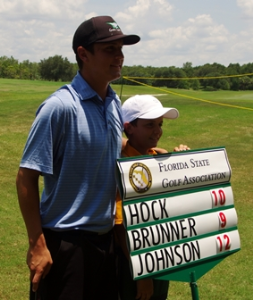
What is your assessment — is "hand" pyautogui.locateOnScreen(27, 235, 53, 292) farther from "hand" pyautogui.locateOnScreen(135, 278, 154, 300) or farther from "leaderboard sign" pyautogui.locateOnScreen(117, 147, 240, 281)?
"hand" pyautogui.locateOnScreen(135, 278, 154, 300)

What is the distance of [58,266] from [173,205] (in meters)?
0.69

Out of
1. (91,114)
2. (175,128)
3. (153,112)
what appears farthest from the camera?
(175,128)

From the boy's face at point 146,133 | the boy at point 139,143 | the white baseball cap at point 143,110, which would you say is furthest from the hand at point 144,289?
the white baseball cap at point 143,110

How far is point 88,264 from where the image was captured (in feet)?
8.04

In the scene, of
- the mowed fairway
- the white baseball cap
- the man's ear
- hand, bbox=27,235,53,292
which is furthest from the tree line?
hand, bbox=27,235,53,292

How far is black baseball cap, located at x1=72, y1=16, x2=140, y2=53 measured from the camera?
7.74 feet

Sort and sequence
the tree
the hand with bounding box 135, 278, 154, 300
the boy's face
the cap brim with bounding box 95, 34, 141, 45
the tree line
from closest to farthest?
the cap brim with bounding box 95, 34, 141, 45 < the hand with bounding box 135, 278, 154, 300 < the boy's face < the tree line < the tree

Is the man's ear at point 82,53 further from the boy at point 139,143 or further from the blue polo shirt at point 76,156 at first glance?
the boy at point 139,143

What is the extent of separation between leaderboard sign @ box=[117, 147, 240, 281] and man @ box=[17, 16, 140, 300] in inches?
6.1

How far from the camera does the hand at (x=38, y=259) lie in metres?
2.28

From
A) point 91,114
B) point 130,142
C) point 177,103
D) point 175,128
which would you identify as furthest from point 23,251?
point 177,103

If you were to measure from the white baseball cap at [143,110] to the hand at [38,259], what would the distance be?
0.89 metres

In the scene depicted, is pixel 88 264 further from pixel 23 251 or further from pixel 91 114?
pixel 23 251

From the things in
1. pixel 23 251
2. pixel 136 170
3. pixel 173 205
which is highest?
pixel 136 170
